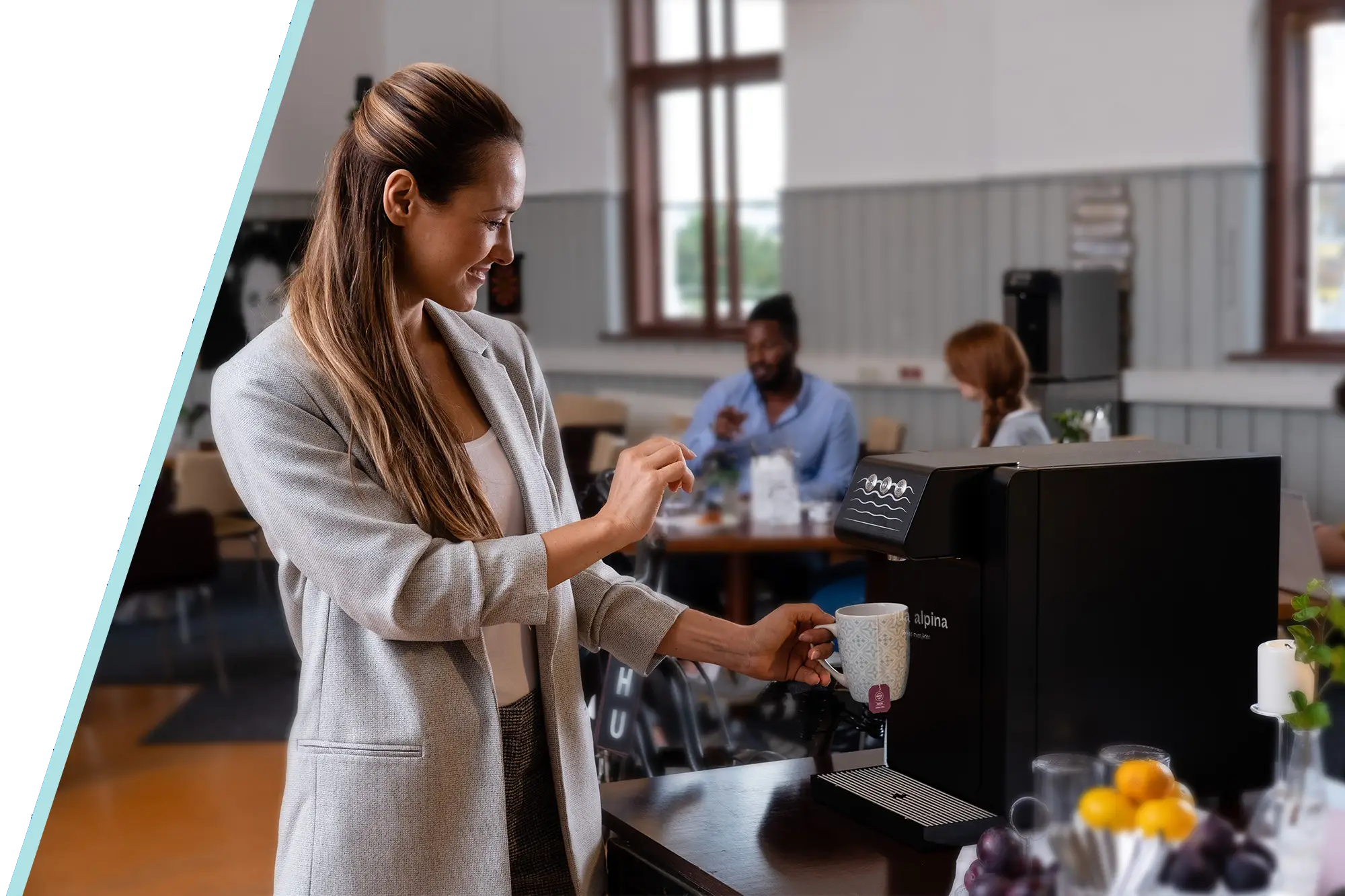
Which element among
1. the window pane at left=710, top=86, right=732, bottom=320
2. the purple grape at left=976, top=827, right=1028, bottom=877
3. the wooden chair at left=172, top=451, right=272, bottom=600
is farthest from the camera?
the window pane at left=710, top=86, right=732, bottom=320

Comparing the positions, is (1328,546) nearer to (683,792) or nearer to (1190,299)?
(683,792)

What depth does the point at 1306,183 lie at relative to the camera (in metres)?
5.75

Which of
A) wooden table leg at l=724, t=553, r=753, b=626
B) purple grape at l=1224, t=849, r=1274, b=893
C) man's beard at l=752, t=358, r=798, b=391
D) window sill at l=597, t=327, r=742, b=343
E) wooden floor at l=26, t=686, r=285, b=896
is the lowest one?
wooden floor at l=26, t=686, r=285, b=896

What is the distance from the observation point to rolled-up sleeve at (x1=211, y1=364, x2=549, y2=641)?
4.34 ft

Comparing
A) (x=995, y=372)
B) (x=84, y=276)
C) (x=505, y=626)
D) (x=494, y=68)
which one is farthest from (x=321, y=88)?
(x=505, y=626)

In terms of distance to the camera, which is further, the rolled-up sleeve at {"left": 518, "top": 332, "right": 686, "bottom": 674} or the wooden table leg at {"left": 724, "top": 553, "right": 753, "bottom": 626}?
the wooden table leg at {"left": 724, "top": 553, "right": 753, "bottom": 626}

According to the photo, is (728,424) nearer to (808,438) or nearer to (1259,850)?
(808,438)

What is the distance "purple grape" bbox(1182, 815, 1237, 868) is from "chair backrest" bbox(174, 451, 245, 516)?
144 inches

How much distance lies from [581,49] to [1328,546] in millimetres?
4991

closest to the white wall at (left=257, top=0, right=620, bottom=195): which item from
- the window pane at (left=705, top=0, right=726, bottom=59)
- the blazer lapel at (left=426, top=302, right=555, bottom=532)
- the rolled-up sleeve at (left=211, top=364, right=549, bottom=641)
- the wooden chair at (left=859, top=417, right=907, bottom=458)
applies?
the blazer lapel at (left=426, top=302, right=555, bottom=532)

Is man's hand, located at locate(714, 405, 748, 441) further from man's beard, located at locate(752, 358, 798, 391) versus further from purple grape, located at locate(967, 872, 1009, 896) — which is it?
purple grape, located at locate(967, 872, 1009, 896)

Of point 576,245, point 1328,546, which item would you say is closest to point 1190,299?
point 576,245

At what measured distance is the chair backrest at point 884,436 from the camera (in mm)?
5727

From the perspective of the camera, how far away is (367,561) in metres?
1.32
